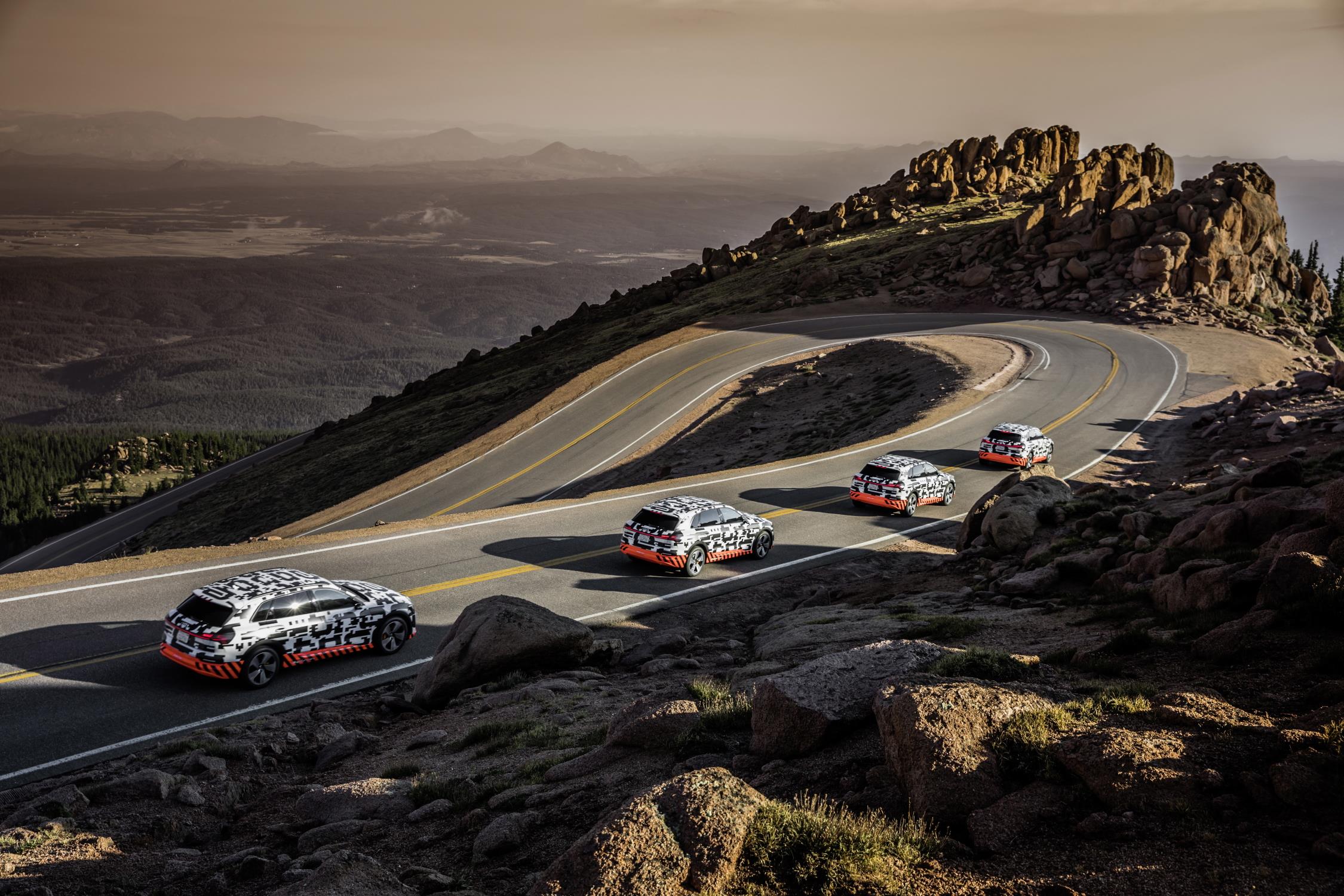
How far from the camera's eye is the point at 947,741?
8.00m

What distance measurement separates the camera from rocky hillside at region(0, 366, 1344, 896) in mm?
6902

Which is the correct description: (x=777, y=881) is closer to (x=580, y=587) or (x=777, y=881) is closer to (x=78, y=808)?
(x=78, y=808)

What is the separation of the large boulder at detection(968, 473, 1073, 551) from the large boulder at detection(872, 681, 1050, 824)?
13148mm

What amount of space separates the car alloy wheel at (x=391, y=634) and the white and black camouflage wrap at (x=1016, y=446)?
84.5ft

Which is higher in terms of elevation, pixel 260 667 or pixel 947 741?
pixel 947 741

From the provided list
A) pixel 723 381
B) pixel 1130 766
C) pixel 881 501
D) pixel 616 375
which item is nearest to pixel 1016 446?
pixel 881 501

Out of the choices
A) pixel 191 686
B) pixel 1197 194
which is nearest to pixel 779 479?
pixel 191 686

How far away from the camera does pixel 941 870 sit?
6906 millimetres

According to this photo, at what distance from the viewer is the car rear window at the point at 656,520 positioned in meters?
22.7

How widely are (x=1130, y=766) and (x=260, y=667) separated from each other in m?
13.8

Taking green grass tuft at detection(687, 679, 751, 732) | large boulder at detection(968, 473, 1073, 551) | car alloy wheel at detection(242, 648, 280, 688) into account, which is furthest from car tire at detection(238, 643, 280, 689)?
large boulder at detection(968, 473, 1073, 551)

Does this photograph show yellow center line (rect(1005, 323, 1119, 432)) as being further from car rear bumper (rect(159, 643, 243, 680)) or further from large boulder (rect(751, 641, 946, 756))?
car rear bumper (rect(159, 643, 243, 680))

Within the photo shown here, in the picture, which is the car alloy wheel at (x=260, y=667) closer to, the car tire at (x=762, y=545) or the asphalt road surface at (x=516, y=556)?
the asphalt road surface at (x=516, y=556)

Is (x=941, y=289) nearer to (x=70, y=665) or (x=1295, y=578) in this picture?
(x=1295, y=578)
